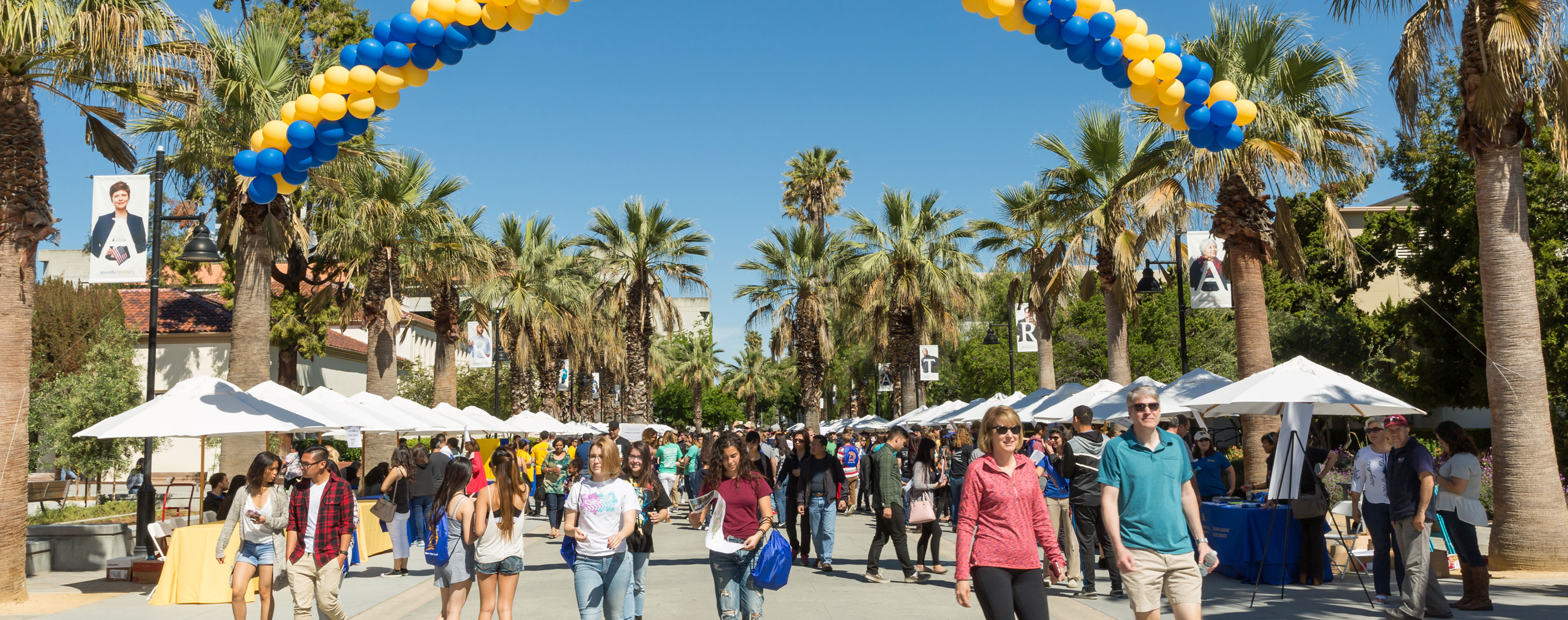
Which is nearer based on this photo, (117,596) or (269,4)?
(117,596)

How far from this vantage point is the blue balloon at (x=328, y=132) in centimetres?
907

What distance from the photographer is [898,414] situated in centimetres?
4209

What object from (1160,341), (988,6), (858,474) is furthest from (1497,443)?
(1160,341)

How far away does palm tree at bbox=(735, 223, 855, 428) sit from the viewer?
1454 inches

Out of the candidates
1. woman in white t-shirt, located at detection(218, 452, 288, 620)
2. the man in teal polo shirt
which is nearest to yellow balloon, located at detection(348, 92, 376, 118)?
woman in white t-shirt, located at detection(218, 452, 288, 620)

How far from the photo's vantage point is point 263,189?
30.3 feet

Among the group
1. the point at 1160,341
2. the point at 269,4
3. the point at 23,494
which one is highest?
the point at 269,4

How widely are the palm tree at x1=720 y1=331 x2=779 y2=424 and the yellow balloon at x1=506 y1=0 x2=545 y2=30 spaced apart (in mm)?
85433

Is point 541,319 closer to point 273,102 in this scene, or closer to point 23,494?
point 273,102

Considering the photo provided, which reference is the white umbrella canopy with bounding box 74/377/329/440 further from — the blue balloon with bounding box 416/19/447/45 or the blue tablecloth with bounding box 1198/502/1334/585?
the blue tablecloth with bounding box 1198/502/1334/585

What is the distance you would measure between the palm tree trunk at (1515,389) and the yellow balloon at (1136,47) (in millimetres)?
5423

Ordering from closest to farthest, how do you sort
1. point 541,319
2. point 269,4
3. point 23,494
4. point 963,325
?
point 23,494 → point 269,4 → point 541,319 → point 963,325

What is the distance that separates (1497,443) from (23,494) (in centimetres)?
1571

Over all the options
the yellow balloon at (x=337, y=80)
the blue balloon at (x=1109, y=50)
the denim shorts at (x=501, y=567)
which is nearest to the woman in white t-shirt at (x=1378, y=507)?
the blue balloon at (x=1109, y=50)
